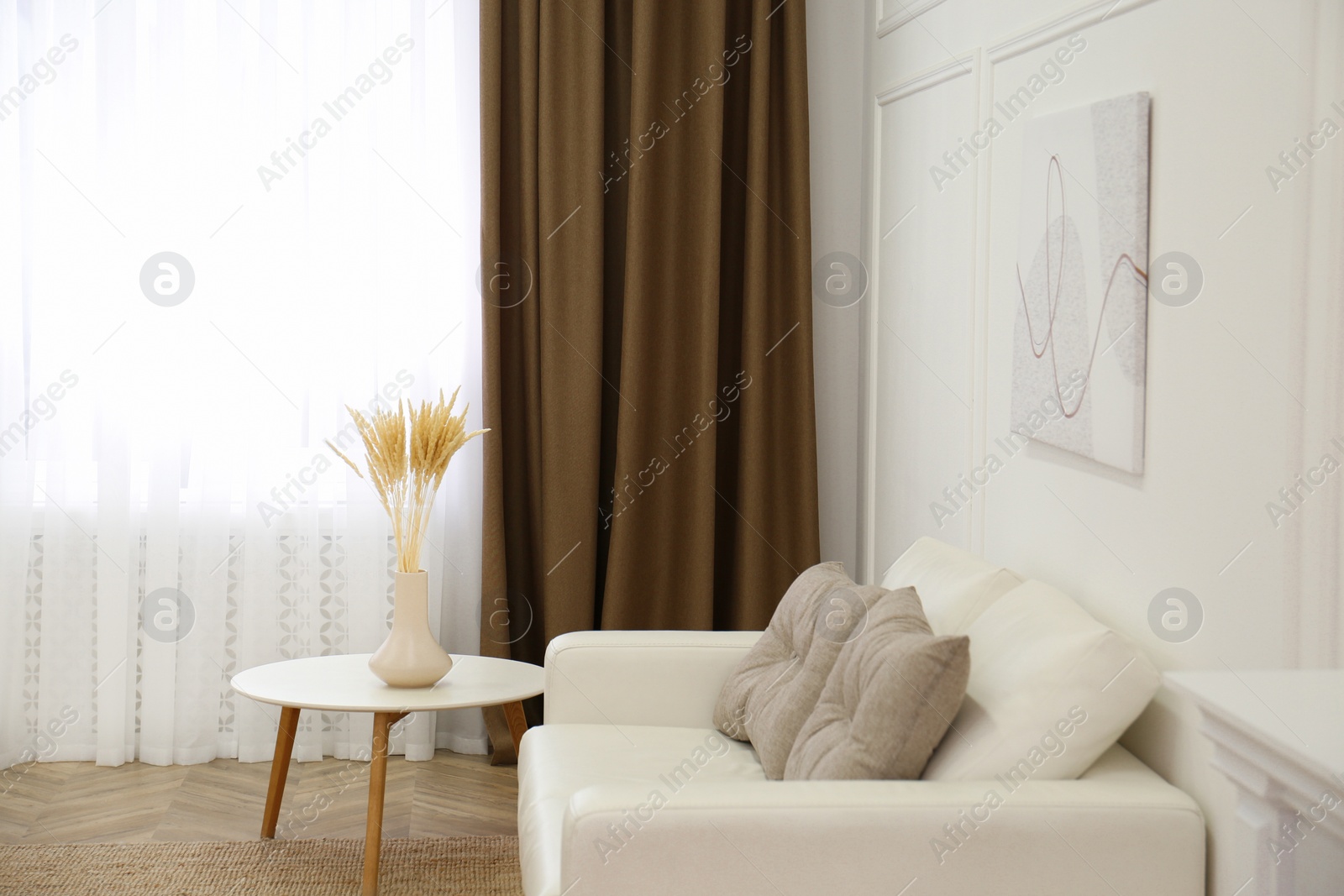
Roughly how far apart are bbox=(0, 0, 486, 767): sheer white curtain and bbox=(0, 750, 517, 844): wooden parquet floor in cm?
8

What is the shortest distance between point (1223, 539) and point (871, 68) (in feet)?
7.12

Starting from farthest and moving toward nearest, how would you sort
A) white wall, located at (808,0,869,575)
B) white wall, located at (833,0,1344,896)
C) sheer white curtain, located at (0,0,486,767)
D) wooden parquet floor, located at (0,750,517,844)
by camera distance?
white wall, located at (808,0,869,575), sheer white curtain, located at (0,0,486,767), wooden parquet floor, located at (0,750,517,844), white wall, located at (833,0,1344,896)

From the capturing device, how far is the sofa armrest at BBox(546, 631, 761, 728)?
7.69 feet

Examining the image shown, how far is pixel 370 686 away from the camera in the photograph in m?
2.55

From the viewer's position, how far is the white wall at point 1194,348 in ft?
4.44

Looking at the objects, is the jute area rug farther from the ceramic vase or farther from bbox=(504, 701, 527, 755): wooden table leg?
the ceramic vase

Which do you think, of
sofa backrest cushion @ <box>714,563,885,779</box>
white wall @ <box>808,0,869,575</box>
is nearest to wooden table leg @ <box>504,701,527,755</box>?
sofa backrest cushion @ <box>714,563,885,779</box>

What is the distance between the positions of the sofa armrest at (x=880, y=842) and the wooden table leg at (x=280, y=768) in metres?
1.36

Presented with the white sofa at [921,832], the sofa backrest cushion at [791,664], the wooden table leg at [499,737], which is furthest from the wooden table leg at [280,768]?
the white sofa at [921,832]

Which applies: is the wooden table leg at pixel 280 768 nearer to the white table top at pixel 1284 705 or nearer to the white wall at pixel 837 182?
the white wall at pixel 837 182

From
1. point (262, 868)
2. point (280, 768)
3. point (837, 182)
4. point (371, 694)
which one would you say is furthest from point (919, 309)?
point (262, 868)

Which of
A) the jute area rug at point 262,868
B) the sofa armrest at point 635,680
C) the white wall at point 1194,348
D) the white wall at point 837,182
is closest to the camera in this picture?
the white wall at point 1194,348

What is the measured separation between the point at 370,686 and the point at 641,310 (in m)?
1.32

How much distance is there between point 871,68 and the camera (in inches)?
131
